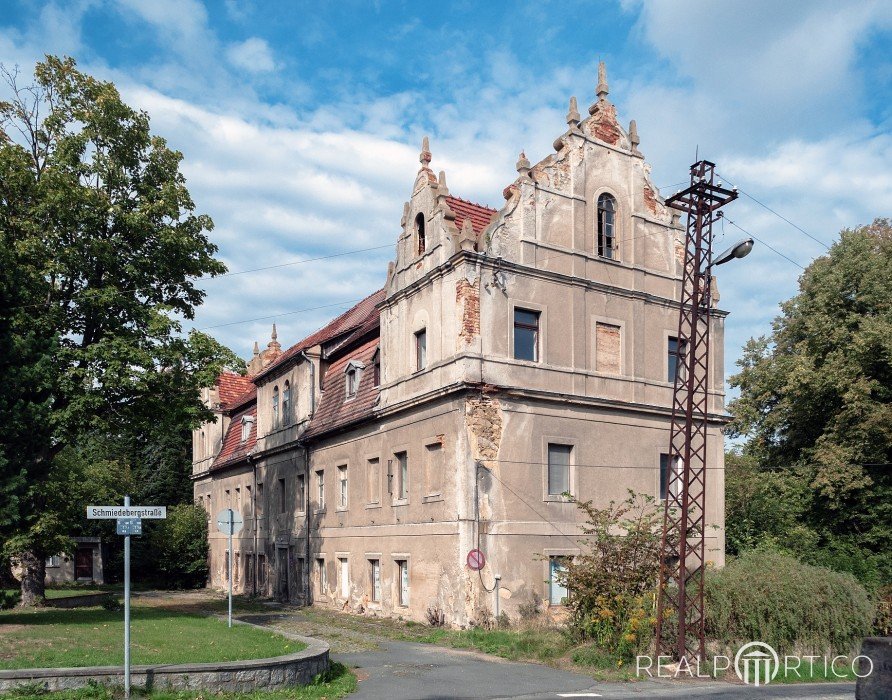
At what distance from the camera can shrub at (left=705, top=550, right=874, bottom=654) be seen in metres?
17.6

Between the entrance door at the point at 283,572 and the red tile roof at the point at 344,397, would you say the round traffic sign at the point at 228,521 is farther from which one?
the entrance door at the point at 283,572

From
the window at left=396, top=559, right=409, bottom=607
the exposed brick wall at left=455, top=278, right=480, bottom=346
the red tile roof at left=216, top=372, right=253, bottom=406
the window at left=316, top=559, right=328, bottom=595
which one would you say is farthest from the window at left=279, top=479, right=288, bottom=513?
the exposed brick wall at left=455, top=278, right=480, bottom=346

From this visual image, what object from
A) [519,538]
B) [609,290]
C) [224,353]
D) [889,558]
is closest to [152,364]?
[224,353]

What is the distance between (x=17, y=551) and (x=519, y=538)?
1213cm

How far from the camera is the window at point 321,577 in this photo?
1204 inches

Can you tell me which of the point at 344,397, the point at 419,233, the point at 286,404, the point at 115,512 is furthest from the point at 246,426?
the point at 115,512

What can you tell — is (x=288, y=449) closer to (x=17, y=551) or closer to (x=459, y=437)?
(x=459, y=437)

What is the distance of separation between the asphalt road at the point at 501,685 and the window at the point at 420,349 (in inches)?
383

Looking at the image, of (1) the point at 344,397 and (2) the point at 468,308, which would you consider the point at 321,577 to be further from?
(2) the point at 468,308

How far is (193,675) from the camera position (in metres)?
12.1

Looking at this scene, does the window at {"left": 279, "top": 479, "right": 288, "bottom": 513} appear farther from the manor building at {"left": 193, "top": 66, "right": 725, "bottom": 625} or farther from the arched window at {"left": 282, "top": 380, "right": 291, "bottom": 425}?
the manor building at {"left": 193, "top": 66, "right": 725, "bottom": 625}

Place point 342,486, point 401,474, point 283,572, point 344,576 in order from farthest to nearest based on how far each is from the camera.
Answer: point 283,572 → point 342,486 → point 344,576 → point 401,474

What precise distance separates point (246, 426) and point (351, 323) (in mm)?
11816

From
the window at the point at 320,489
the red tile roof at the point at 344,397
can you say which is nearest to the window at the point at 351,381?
the red tile roof at the point at 344,397
